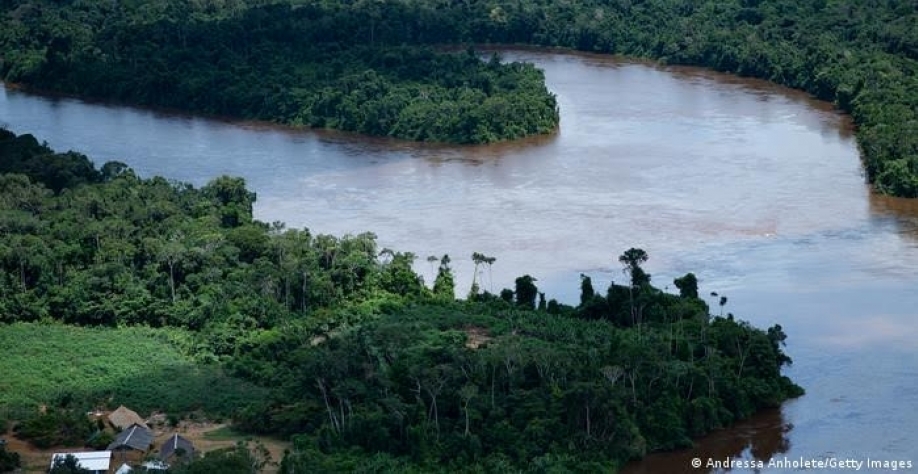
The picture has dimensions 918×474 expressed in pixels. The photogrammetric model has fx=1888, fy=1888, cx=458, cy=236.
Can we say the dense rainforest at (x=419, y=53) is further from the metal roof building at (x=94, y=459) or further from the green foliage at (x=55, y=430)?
the metal roof building at (x=94, y=459)

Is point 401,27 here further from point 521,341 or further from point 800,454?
point 800,454

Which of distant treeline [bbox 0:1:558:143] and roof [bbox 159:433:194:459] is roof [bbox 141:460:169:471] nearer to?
roof [bbox 159:433:194:459]

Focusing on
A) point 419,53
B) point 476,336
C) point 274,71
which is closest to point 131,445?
point 476,336

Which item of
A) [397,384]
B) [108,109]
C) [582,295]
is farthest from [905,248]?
[108,109]

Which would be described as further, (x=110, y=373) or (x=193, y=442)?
(x=110, y=373)

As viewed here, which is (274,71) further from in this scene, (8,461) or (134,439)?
(8,461)

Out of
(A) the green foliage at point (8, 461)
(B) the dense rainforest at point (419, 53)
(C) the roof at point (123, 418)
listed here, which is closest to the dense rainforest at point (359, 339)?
(C) the roof at point (123, 418)
